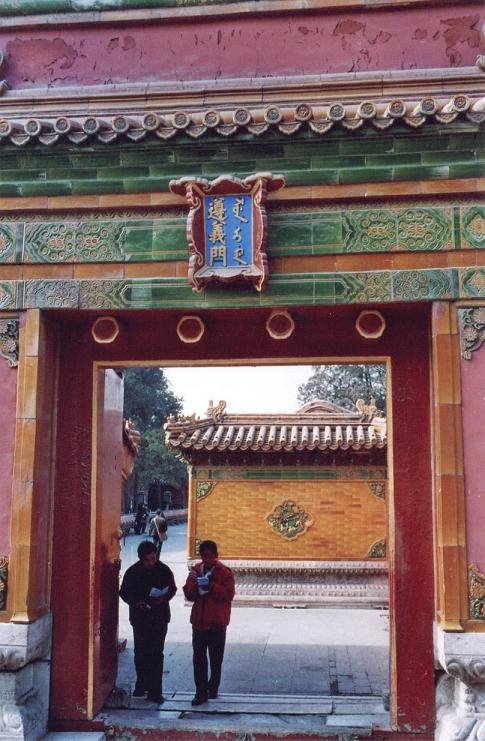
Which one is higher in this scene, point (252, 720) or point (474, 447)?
point (474, 447)

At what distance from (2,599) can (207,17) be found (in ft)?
16.4

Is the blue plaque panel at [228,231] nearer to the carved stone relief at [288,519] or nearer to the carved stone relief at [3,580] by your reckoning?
the carved stone relief at [3,580]

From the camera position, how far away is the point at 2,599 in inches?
225

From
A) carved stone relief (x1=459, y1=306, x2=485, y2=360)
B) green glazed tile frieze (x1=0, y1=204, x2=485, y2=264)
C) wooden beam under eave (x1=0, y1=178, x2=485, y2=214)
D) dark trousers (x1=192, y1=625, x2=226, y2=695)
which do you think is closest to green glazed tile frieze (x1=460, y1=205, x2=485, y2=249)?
green glazed tile frieze (x1=0, y1=204, x2=485, y2=264)

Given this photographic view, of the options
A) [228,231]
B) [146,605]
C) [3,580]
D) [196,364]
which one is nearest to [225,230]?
[228,231]

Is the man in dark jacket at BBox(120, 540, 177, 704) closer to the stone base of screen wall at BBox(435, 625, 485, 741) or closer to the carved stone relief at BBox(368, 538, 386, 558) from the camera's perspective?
the stone base of screen wall at BBox(435, 625, 485, 741)

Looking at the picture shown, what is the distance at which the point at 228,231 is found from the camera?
235 inches

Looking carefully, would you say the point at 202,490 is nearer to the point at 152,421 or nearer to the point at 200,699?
the point at 200,699

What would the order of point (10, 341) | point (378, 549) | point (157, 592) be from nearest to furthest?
point (10, 341) < point (157, 592) < point (378, 549)

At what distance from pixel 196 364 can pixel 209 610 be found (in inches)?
89.0

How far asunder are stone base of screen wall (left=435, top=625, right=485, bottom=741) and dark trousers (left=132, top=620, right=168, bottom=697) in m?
2.61

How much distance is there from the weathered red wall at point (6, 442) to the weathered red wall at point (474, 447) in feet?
11.3

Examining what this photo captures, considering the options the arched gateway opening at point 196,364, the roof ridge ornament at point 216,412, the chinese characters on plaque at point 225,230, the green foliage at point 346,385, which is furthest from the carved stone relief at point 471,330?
the green foliage at point 346,385

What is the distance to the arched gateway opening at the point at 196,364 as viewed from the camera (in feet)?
19.4
